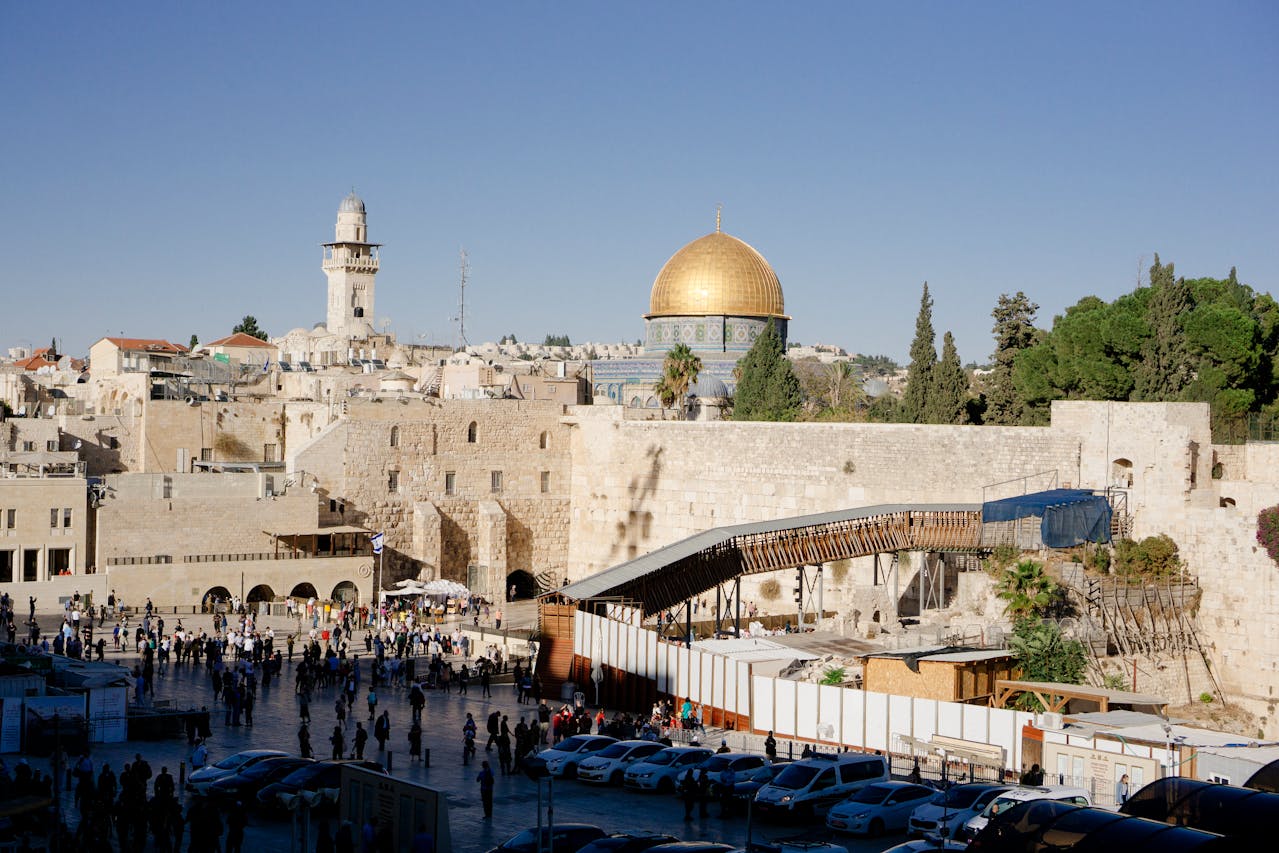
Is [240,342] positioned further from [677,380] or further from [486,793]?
[486,793]

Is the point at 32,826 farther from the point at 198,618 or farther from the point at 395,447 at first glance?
the point at 395,447

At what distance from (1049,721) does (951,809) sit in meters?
3.54

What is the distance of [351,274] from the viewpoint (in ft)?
209

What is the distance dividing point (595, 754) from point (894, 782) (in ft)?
12.2

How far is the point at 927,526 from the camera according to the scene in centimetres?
2791

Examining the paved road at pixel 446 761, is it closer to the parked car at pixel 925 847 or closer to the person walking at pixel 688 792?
the person walking at pixel 688 792

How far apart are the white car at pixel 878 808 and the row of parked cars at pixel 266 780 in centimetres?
462

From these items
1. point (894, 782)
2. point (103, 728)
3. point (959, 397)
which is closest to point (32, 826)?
point (103, 728)

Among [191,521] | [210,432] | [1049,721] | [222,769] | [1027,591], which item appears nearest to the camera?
[222,769]

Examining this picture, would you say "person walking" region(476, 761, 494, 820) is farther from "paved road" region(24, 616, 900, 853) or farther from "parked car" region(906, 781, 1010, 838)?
"parked car" region(906, 781, 1010, 838)

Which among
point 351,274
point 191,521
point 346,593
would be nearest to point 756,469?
point 346,593

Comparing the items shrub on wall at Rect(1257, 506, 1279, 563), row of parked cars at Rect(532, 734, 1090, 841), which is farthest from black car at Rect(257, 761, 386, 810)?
shrub on wall at Rect(1257, 506, 1279, 563)

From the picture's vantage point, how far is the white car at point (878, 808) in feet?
47.9

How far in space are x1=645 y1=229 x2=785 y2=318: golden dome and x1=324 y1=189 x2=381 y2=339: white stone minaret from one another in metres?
18.5
